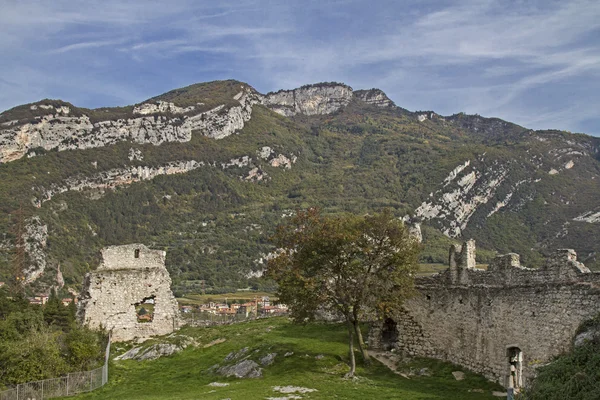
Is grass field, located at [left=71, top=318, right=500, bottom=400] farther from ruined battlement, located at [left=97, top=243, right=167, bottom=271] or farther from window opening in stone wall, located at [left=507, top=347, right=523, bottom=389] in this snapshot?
ruined battlement, located at [left=97, top=243, right=167, bottom=271]

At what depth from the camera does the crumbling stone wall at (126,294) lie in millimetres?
35875

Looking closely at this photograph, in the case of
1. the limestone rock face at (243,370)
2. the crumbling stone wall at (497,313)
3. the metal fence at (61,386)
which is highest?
the crumbling stone wall at (497,313)

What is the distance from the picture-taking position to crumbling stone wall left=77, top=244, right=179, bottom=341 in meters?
35.9

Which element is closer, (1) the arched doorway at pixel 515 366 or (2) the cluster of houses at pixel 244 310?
(1) the arched doorway at pixel 515 366

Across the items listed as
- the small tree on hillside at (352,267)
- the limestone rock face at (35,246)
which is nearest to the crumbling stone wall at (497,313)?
the small tree on hillside at (352,267)

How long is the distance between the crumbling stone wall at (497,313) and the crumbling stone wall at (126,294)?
15.1m

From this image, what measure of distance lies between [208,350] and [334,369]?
29.3 feet

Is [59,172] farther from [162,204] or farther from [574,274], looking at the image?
[574,274]

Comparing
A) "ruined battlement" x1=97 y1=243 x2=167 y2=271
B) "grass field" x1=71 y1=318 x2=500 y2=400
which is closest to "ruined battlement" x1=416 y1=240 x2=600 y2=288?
"grass field" x1=71 y1=318 x2=500 y2=400

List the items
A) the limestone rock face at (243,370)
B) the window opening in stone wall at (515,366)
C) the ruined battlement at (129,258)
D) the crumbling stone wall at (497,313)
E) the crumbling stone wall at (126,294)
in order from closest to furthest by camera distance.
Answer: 1. the crumbling stone wall at (497,313)
2. the window opening in stone wall at (515,366)
3. the limestone rock face at (243,370)
4. the crumbling stone wall at (126,294)
5. the ruined battlement at (129,258)

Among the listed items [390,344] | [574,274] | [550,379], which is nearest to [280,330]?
[390,344]

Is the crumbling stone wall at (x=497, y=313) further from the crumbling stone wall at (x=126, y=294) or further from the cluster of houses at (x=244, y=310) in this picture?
the cluster of houses at (x=244, y=310)

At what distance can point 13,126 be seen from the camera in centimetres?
19638

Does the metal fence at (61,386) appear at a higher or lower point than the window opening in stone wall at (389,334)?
lower
